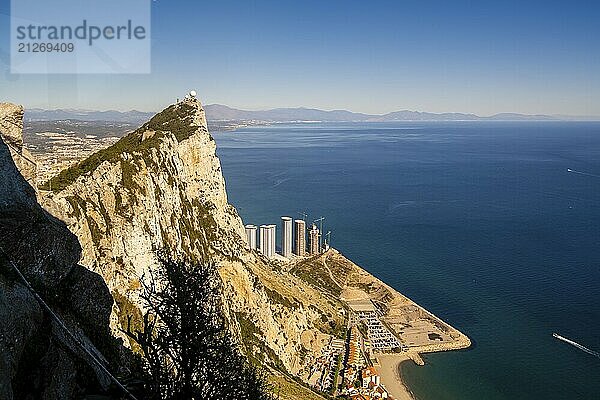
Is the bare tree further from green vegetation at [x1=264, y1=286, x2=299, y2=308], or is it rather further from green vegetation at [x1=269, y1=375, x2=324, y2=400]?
green vegetation at [x1=264, y1=286, x2=299, y2=308]

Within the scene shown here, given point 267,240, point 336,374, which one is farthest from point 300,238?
point 336,374

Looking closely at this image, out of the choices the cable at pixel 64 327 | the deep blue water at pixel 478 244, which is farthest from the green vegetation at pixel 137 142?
the deep blue water at pixel 478 244

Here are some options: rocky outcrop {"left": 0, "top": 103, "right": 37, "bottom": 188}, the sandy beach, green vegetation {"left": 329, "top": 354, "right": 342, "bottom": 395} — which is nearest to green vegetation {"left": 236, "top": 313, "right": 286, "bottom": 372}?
green vegetation {"left": 329, "top": 354, "right": 342, "bottom": 395}

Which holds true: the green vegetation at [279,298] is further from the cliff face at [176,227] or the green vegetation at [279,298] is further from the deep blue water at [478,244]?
the deep blue water at [478,244]

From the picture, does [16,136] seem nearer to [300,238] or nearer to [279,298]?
[279,298]

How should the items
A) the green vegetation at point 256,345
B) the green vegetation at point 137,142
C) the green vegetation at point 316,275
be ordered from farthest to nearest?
the green vegetation at point 316,275 < the green vegetation at point 256,345 < the green vegetation at point 137,142

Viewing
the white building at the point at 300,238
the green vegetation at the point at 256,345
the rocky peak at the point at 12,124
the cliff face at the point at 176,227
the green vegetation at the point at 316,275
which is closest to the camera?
the rocky peak at the point at 12,124

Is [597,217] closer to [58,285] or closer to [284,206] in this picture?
[284,206]
